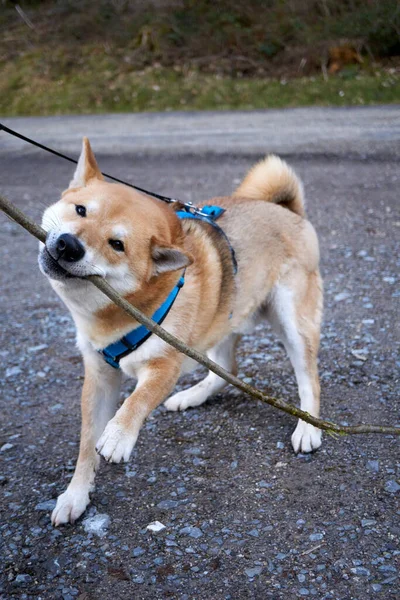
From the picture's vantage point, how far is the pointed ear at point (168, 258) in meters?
2.83

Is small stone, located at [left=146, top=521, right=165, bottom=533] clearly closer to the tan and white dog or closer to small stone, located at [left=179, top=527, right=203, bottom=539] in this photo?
small stone, located at [left=179, top=527, right=203, bottom=539]

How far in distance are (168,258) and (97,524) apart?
1.28 m

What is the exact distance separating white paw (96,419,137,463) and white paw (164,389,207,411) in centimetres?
129

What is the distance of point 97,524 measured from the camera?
3.01m

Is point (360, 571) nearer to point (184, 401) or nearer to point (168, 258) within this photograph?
point (168, 258)

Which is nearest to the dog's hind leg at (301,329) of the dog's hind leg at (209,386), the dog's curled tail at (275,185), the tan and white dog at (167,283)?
the tan and white dog at (167,283)

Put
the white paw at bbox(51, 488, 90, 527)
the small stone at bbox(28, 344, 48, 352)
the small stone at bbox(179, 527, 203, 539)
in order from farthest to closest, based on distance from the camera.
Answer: the small stone at bbox(28, 344, 48, 352), the white paw at bbox(51, 488, 90, 527), the small stone at bbox(179, 527, 203, 539)

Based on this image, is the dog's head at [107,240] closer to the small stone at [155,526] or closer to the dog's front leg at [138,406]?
the dog's front leg at [138,406]

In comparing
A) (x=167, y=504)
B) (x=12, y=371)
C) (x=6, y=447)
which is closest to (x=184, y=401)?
(x=167, y=504)

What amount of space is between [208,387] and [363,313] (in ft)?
5.22

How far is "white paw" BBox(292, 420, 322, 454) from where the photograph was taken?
342 centimetres

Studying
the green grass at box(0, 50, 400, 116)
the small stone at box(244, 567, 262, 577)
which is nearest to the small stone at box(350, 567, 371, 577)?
the small stone at box(244, 567, 262, 577)

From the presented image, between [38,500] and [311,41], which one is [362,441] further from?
[311,41]

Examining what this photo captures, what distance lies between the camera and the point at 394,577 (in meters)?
2.53
